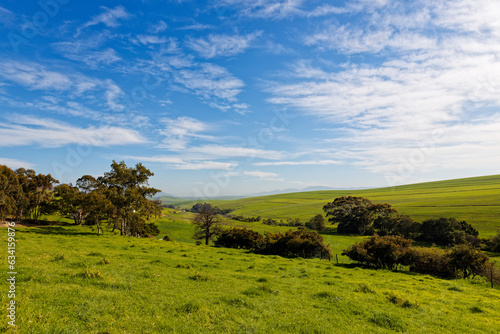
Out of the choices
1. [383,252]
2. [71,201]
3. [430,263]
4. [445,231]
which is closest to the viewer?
[430,263]

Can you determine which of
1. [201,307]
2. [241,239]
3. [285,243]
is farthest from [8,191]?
[201,307]

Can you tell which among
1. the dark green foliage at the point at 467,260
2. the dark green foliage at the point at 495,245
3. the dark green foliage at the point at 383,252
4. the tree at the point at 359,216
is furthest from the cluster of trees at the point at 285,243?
the tree at the point at 359,216

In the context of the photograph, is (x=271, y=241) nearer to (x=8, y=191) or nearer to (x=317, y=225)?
(x=317, y=225)

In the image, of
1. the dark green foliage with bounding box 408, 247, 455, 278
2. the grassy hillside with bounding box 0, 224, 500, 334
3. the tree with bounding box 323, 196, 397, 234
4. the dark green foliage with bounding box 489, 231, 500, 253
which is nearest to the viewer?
the grassy hillside with bounding box 0, 224, 500, 334

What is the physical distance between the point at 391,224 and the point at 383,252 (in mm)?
58161

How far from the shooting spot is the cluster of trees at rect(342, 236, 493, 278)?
35812 mm

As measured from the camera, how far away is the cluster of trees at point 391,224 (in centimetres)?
7133

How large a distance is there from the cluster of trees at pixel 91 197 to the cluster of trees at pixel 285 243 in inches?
837

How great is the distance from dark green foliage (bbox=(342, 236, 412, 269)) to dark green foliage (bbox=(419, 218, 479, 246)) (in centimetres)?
4125

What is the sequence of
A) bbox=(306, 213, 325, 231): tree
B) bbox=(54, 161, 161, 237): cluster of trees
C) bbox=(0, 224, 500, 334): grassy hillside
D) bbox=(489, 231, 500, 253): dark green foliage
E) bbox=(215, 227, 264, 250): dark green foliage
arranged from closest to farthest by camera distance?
bbox=(0, 224, 500, 334): grassy hillside < bbox=(54, 161, 161, 237): cluster of trees < bbox=(215, 227, 264, 250): dark green foliage < bbox=(489, 231, 500, 253): dark green foliage < bbox=(306, 213, 325, 231): tree

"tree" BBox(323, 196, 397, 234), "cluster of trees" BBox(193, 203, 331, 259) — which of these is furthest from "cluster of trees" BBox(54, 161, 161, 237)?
"tree" BBox(323, 196, 397, 234)

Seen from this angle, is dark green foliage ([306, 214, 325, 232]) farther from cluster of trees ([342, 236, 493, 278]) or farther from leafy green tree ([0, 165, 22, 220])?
leafy green tree ([0, 165, 22, 220])

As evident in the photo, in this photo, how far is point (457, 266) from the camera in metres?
36.6

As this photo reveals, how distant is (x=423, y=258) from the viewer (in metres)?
39.5
